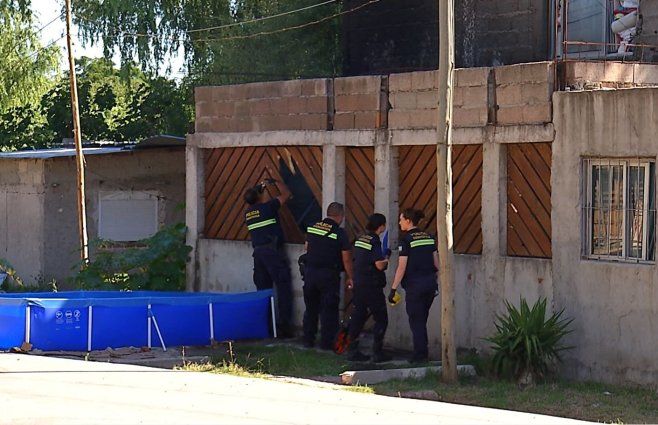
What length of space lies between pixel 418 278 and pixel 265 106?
14.7 ft

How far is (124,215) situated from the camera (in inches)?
843

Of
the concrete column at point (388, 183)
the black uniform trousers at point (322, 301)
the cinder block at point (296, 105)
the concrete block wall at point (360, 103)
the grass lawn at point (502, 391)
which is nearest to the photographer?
the grass lawn at point (502, 391)

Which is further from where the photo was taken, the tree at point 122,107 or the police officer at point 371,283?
the tree at point 122,107

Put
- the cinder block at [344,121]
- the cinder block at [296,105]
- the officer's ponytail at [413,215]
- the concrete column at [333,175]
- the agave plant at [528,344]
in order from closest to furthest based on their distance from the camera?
the agave plant at [528,344] → the officer's ponytail at [413,215] → the cinder block at [344,121] → the concrete column at [333,175] → the cinder block at [296,105]

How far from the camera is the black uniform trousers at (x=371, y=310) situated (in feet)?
43.1

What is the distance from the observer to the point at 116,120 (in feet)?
90.9

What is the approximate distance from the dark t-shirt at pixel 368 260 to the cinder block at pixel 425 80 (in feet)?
6.85

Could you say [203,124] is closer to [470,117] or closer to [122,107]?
[470,117]

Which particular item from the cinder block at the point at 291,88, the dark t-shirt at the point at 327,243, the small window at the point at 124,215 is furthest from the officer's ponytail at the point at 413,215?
the small window at the point at 124,215

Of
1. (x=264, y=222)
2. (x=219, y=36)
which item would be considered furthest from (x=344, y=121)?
(x=219, y=36)

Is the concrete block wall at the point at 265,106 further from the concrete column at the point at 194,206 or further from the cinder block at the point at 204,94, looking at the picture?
the concrete column at the point at 194,206

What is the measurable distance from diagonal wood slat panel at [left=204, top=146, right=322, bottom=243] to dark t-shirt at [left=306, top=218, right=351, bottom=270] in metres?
1.50

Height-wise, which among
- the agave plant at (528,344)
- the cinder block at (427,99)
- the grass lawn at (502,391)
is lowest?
the grass lawn at (502,391)

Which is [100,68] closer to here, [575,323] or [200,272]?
[200,272]
